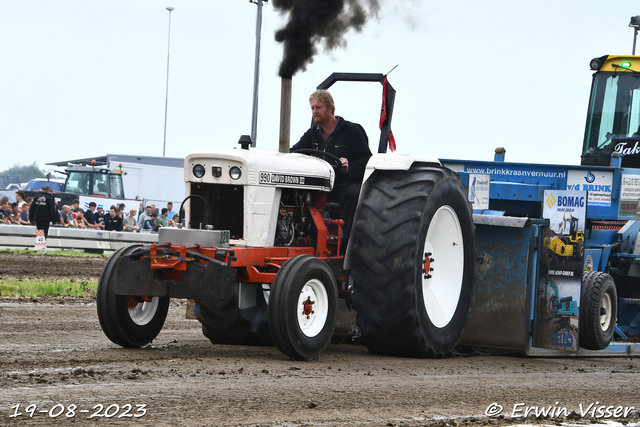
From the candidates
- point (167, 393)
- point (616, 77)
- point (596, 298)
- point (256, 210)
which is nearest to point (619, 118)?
point (616, 77)

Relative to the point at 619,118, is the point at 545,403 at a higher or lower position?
lower

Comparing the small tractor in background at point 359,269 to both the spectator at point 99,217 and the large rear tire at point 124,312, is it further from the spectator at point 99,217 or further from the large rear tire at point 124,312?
the spectator at point 99,217

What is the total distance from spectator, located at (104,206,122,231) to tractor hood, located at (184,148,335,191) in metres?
15.8

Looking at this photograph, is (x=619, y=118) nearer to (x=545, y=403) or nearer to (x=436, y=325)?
(x=436, y=325)

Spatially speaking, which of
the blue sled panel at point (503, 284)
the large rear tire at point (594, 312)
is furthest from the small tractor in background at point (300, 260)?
the large rear tire at point (594, 312)

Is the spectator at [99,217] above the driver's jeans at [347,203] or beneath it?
beneath

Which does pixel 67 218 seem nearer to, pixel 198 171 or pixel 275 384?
pixel 198 171

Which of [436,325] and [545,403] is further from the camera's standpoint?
[436,325]

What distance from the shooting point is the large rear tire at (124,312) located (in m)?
6.14

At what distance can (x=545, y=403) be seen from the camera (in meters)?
4.89

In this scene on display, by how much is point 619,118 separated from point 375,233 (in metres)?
6.97

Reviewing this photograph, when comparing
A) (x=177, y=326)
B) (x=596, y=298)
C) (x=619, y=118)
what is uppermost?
(x=619, y=118)

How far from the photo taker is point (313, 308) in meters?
6.04

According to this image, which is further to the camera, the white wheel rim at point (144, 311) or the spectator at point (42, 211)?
the spectator at point (42, 211)
